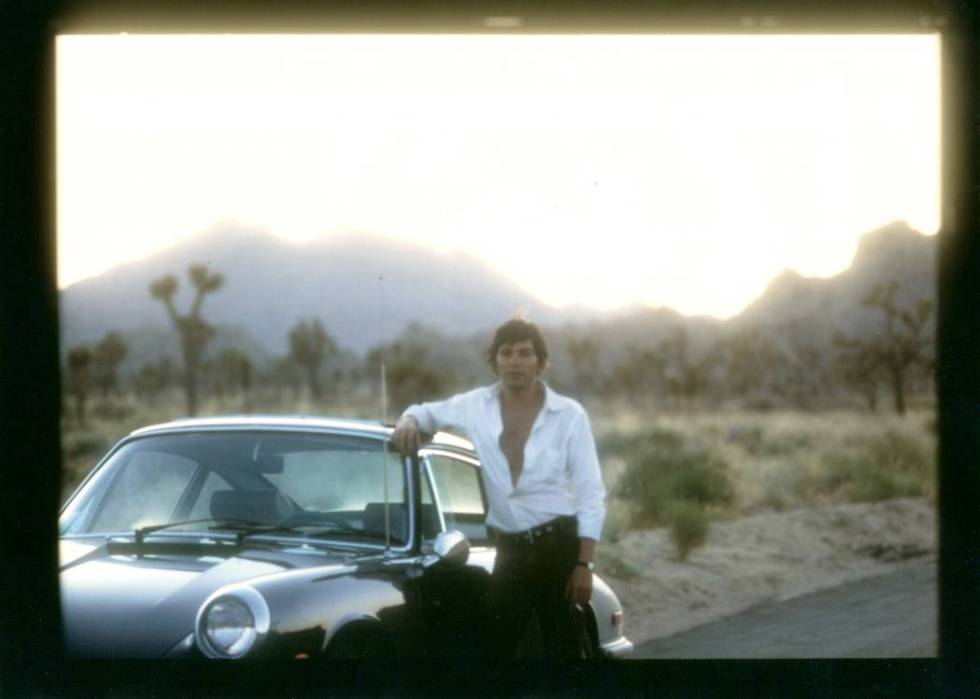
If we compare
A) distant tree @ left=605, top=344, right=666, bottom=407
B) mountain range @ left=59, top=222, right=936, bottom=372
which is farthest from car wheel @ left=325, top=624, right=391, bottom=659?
distant tree @ left=605, top=344, right=666, bottom=407

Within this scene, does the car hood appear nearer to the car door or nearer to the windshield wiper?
the windshield wiper

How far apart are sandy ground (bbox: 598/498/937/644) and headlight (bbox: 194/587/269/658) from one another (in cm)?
560

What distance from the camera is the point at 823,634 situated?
10523 mm

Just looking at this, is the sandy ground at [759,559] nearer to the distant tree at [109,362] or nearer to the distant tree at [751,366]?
the distant tree at [109,362]

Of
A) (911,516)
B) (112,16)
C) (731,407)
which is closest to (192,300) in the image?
(911,516)

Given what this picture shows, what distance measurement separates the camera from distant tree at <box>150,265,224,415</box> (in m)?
20.3

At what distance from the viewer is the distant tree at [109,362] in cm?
2844

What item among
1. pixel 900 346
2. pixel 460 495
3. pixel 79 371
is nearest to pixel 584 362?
pixel 900 346

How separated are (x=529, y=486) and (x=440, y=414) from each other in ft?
1.58

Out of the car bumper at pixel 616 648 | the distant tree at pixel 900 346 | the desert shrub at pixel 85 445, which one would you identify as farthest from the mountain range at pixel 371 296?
the distant tree at pixel 900 346

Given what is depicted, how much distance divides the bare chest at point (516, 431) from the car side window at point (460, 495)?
41cm

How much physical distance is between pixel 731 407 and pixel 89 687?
40858 mm

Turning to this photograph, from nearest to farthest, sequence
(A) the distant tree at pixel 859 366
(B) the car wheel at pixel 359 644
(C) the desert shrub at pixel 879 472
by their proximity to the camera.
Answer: (B) the car wheel at pixel 359 644, (C) the desert shrub at pixel 879 472, (A) the distant tree at pixel 859 366

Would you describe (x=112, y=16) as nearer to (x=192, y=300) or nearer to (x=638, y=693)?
(x=638, y=693)
